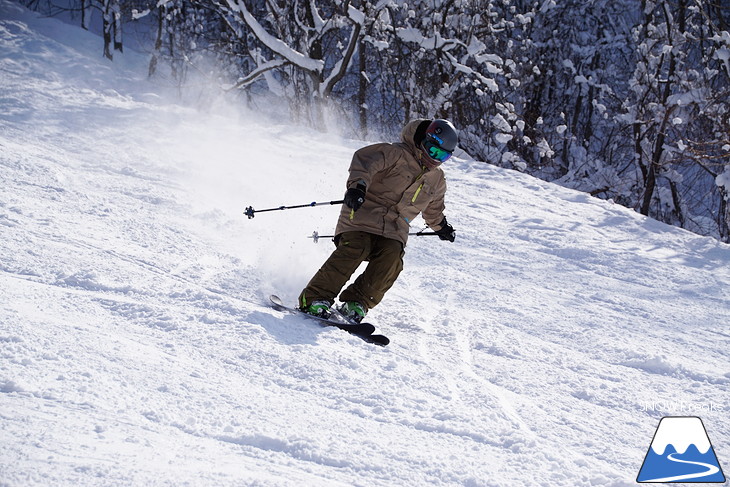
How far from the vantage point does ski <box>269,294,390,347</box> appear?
3.48 m

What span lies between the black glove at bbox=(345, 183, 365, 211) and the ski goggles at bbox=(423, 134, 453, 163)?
529mm

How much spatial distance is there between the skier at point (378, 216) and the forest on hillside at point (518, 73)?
6.29 m

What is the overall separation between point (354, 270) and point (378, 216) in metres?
0.37

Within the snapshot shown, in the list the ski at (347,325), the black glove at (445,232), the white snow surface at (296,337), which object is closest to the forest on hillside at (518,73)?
the white snow surface at (296,337)

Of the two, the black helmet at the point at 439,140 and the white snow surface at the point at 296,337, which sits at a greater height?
the black helmet at the point at 439,140

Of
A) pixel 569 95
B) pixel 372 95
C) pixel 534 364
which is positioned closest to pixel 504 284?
pixel 534 364

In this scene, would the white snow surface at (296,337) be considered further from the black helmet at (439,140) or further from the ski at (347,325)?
the black helmet at (439,140)

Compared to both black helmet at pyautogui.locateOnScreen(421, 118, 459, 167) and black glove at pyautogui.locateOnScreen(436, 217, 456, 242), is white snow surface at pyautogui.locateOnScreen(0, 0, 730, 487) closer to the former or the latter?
black glove at pyautogui.locateOnScreen(436, 217, 456, 242)

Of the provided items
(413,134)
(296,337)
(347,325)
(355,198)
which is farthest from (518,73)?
(296,337)

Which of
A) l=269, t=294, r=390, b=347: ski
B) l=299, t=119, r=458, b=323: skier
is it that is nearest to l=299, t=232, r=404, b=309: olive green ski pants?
l=299, t=119, r=458, b=323: skier

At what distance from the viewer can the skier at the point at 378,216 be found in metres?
3.81

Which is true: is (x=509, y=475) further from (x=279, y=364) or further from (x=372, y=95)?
(x=372, y=95)

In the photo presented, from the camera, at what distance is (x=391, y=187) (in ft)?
13.1

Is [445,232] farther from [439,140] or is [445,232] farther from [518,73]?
[518,73]
